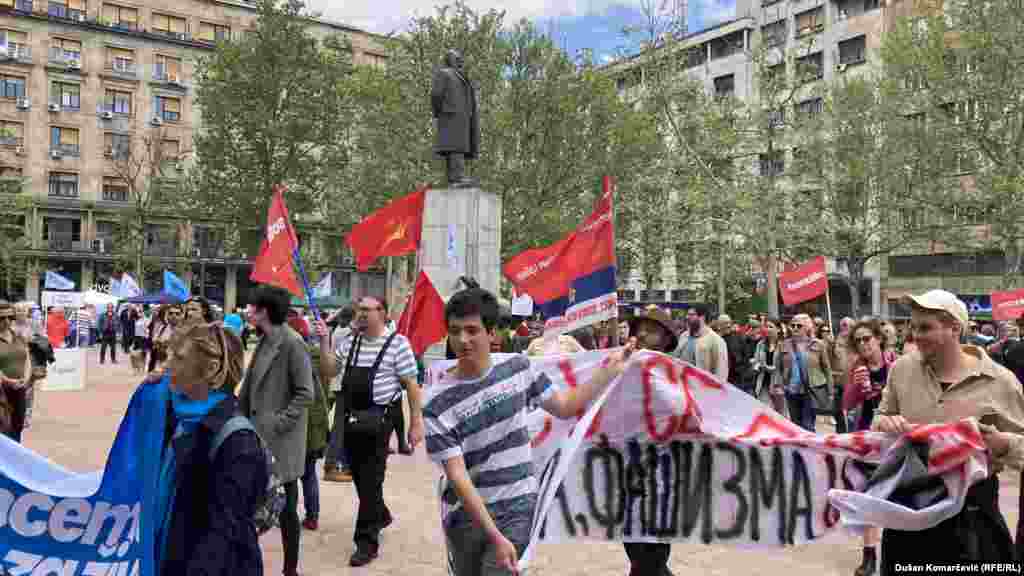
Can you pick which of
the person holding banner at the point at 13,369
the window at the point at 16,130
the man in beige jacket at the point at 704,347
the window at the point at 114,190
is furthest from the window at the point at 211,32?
the person holding banner at the point at 13,369

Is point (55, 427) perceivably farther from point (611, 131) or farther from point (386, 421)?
point (611, 131)

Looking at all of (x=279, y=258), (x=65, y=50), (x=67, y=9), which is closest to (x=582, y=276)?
(x=279, y=258)

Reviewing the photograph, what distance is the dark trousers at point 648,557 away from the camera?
4.54 m

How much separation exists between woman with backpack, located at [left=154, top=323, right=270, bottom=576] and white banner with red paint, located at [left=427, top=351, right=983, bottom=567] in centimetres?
117

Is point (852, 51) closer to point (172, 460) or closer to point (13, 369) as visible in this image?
point (13, 369)

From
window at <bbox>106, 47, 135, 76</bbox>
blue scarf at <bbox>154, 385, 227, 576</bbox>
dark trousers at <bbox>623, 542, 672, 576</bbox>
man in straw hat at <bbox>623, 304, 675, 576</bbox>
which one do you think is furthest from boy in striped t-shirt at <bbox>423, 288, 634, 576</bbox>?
window at <bbox>106, 47, 135, 76</bbox>

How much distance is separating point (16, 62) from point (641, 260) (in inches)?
1625

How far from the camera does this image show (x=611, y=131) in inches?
1352

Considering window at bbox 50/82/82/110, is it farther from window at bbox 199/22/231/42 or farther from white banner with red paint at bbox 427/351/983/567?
white banner with red paint at bbox 427/351/983/567

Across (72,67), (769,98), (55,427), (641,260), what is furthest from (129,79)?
(55,427)

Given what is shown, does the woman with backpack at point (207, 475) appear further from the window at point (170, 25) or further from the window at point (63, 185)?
the window at point (170, 25)

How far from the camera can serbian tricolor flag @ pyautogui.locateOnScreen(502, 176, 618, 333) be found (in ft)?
21.8

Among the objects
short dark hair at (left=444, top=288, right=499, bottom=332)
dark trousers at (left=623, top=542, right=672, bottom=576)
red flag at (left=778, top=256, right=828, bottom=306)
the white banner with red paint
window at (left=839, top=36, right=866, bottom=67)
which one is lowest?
dark trousers at (left=623, top=542, right=672, bottom=576)

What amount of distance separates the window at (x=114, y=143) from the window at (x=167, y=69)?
4.67 m
